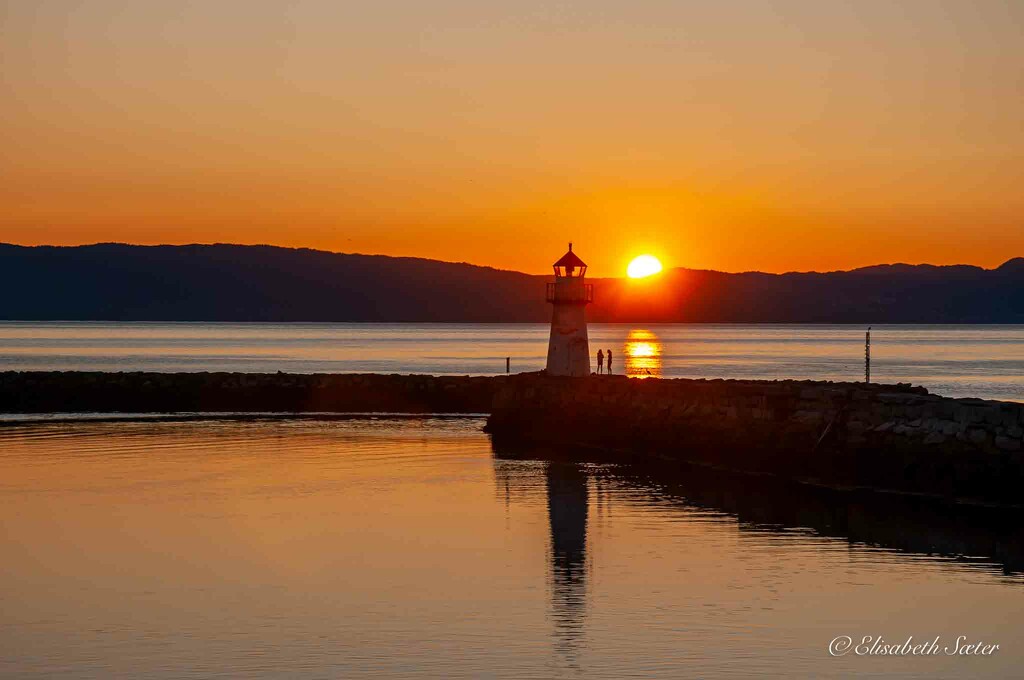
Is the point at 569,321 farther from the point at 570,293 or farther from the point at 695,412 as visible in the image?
the point at 695,412

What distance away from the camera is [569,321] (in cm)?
3659

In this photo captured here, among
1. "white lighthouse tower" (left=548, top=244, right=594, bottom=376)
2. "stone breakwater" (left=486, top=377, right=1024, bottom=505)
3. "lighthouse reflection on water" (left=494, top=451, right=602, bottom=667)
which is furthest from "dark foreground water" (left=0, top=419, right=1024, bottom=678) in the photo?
"white lighthouse tower" (left=548, top=244, right=594, bottom=376)

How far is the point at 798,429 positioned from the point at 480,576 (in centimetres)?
1059

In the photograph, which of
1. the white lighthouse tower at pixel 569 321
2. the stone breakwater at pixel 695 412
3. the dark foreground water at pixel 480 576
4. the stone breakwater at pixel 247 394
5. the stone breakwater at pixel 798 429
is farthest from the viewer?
the stone breakwater at pixel 247 394

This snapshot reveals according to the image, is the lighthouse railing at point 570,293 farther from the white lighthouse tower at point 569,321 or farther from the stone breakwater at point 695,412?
the stone breakwater at point 695,412

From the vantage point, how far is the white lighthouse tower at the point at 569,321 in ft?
119

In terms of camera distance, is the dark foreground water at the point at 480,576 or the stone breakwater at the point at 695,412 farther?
the stone breakwater at the point at 695,412

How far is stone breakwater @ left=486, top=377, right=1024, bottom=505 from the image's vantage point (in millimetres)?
20297

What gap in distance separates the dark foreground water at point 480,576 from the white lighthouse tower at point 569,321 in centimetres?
1155

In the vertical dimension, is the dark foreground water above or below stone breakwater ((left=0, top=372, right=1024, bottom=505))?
below

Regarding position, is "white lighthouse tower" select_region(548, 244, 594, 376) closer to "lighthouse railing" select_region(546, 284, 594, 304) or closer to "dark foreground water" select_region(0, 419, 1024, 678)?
"lighthouse railing" select_region(546, 284, 594, 304)

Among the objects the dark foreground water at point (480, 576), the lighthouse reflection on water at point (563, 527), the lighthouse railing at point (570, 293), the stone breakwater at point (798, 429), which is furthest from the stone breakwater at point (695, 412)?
the lighthouse railing at point (570, 293)

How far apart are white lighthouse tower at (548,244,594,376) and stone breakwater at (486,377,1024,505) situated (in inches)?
101

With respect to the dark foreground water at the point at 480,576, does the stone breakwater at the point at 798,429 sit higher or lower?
higher
